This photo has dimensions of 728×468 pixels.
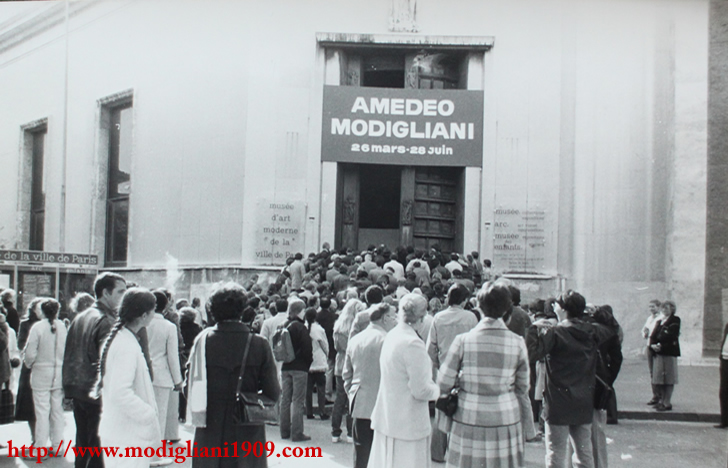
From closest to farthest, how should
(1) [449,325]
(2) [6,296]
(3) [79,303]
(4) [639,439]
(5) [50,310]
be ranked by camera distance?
(1) [449,325], (3) [79,303], (5) [50,310], (4) [639,439], (2) [6,296]

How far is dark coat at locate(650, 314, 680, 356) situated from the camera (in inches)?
347

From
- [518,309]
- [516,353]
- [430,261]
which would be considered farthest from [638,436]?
[430,261]

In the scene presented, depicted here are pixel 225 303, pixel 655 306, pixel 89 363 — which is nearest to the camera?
pixel 225 303

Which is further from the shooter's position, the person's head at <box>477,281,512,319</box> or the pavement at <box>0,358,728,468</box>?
the pavement at <box>0,358,728,468</box>

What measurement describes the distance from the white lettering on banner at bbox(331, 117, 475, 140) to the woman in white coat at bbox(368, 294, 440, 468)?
34.8 feet

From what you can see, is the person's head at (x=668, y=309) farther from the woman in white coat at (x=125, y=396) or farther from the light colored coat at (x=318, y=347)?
the woman in white coat at (x=125, y=396)

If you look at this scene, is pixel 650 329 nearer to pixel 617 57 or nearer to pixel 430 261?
pixel 430 261

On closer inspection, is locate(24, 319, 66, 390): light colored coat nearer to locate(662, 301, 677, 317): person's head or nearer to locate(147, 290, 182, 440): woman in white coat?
locate(147, 290, 182, 440): woman in white coat

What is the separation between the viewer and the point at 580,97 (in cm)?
1441

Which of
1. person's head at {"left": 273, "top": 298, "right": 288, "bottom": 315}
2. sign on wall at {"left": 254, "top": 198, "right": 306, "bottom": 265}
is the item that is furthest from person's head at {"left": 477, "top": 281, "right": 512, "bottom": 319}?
sign on wall at {"left": 254, "top": 198, "right": 306, "bottom": 265}

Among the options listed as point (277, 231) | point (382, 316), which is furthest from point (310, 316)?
point (277, 231)

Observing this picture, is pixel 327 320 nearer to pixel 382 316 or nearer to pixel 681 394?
pixel 382 316

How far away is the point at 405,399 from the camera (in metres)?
4.25

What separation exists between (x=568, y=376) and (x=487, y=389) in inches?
45.5
